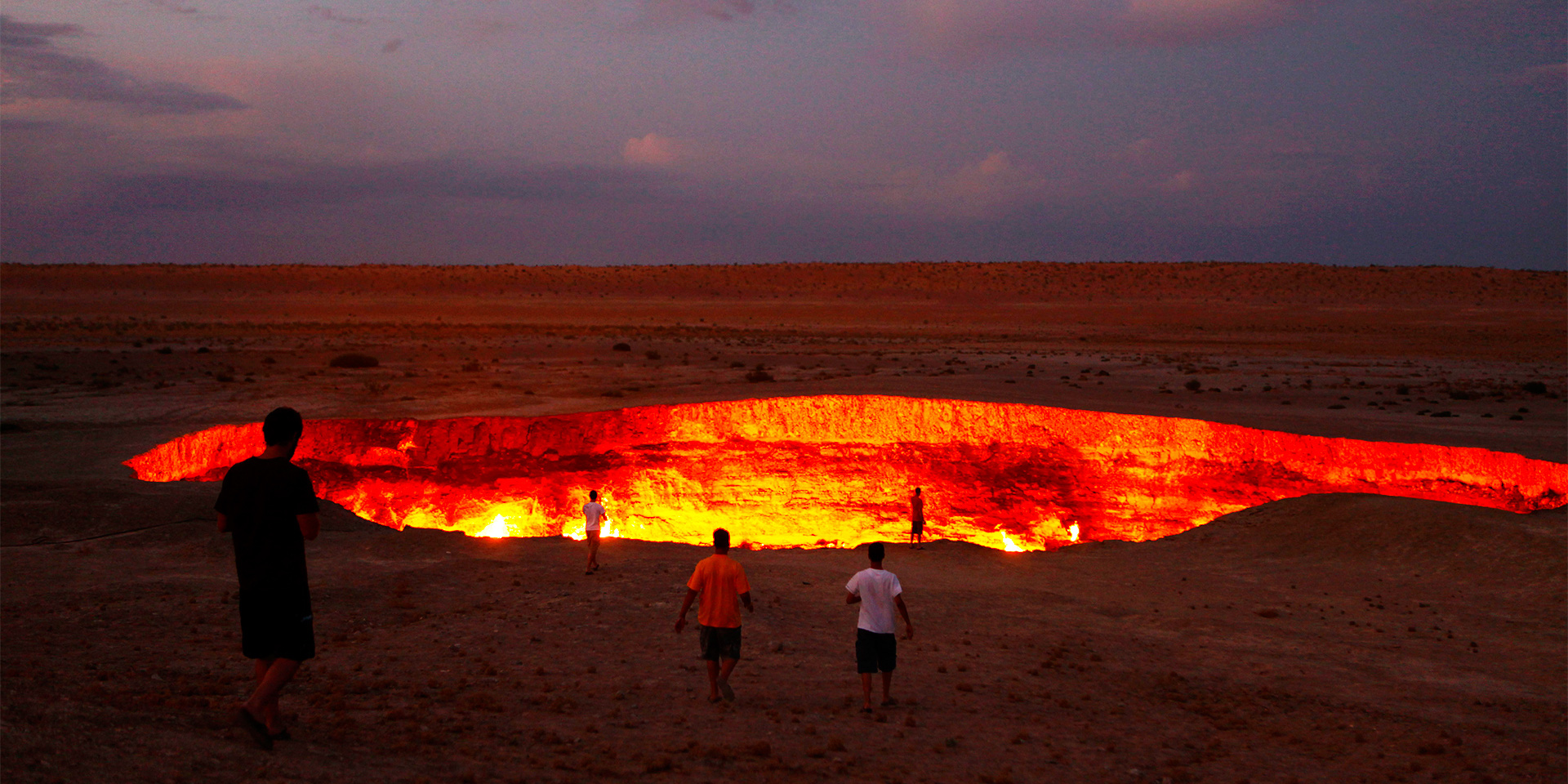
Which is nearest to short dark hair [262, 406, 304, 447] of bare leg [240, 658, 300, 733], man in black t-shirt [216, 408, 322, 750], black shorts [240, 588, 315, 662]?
man in black t-shirt [216, 408, 322, 750]

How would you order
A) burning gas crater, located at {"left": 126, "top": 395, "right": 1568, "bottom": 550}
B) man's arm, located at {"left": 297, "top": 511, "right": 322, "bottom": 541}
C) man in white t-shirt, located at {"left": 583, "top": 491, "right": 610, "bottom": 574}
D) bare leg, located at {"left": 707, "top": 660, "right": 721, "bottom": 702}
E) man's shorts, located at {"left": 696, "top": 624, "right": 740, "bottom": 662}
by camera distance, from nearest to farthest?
1. man's arm, located at {"left": 297, "top": 511, "right": 322, "bottom": 541}
2. man's shorts, located at {"left": 696, "top": 624, "right": 740, "bottom": 662}
3. bare leg, located at {"left": 707, "top": 660, "right": 721, "bottom": 702}
4. man in white t-shirt, located at {"left": 583, "top": 491, "right": 610, "bottom": 574}
5. burning gas crater, located at {"left": 126, "top": 395, "right": 1568, "bottom": 550}

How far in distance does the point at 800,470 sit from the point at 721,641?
1381 centimetres

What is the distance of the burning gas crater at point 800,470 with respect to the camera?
18.6 meters

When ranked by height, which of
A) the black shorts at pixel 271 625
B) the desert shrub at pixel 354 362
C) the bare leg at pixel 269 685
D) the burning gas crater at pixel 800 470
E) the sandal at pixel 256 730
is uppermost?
the desert shrub at pixel 354 362

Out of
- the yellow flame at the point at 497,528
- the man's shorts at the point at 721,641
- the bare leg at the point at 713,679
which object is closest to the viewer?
the man's shorts at the point at 721,641

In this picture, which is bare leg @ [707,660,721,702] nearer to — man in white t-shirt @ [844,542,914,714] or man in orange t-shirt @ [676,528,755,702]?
man in orange t-shirt @ [676,528,755,702]

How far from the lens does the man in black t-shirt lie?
465 cm

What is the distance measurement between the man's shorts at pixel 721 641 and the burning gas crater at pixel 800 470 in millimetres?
13325

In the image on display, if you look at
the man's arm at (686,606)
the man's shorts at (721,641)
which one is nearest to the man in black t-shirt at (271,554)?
the man's arm at (686,606)

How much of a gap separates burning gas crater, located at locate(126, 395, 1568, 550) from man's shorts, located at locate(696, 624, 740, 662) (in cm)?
1332

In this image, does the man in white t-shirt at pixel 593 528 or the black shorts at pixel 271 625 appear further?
the man in white t-shirt at pixel 593 528

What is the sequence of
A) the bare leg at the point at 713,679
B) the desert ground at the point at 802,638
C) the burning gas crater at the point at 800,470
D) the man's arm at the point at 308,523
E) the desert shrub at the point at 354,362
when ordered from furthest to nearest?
the desert shrub at the point at 354,362 → the burning gas crater at the point at 800,470 → the bare leg at the point at 713,679 → the desert ground at the point at 802,638 → the man's arm at the point at 308,523

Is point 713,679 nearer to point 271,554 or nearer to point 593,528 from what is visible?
point 271,554

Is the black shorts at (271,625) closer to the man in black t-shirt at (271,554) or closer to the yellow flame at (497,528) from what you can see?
the man in black t-shirt at (271,554)
